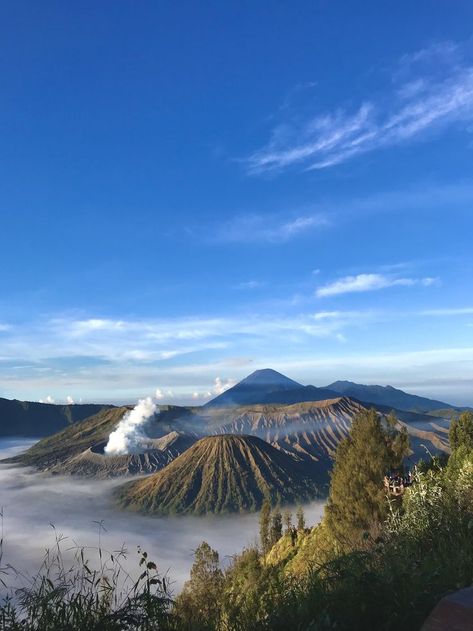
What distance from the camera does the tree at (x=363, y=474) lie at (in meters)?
34.8

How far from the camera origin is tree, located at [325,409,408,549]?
3478cm

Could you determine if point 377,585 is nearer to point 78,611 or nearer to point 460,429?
point 78,611

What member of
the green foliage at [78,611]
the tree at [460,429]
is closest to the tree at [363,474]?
the tree at [460,429]

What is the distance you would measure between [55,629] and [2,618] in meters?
0.58

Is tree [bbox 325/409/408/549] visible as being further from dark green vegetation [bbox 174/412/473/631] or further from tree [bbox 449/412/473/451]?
dark green vegetation [bbox 174/412/473/631]

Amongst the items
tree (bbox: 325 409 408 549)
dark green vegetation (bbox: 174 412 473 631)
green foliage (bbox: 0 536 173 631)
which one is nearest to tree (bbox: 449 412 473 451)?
tree (bbox: 325 409 408 549)

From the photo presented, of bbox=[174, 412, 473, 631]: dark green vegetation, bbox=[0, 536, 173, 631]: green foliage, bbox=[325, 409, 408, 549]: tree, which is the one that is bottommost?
bbox=[325, 409, 408, 549]: tree

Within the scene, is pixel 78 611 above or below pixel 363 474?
above

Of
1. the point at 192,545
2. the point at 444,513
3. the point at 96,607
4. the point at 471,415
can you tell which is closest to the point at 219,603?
the point at 96,607

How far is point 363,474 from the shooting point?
35656 millimetres

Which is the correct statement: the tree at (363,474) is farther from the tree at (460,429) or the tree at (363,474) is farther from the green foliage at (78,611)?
the green foliage at (78,611)

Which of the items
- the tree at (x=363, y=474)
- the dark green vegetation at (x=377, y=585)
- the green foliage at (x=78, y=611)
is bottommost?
the tree at (x=363, y=474)

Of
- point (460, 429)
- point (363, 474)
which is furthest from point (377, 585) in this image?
point (460, 429)

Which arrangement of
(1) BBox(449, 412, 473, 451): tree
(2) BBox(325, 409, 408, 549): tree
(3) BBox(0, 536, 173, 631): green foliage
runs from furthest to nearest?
(1) BBox(449, 412, 473, 451): tree → (2) BBox(325, 409, 408, 549): tree → (3) BBox(0, 536, 173, 631): green foliage
